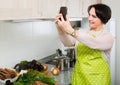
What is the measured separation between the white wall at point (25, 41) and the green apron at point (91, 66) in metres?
0.68

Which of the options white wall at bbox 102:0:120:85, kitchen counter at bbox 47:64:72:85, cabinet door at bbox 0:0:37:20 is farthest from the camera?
white wall at bbox 102:0:120:85

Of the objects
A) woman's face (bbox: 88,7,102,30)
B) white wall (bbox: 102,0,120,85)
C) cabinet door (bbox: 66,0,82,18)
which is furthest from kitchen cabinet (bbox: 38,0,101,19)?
white wall (bbox: 102,0,120,85)

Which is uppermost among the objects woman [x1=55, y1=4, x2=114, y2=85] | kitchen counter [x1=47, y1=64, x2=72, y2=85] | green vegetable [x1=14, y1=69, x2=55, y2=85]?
woman [x1=55, y1=4, x2=114, y2=85]

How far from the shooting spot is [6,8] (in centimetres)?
130

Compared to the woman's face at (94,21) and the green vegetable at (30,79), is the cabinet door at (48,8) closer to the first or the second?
the woman's face at (94,21)

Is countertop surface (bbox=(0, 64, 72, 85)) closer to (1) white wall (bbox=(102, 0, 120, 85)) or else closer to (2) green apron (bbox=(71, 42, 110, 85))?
(2) green apron (bbox=(71, 42, 110, 85))

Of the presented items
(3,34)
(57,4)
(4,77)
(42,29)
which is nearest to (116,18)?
(42,29)

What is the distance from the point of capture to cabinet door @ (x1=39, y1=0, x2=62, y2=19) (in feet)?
5.29

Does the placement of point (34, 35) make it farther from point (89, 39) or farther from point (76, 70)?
point (89, 39)

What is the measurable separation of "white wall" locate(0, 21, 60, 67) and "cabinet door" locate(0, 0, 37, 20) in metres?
0.51

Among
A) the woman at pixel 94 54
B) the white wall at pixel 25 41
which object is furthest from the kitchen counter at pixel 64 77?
the white wall at pixel 25 41

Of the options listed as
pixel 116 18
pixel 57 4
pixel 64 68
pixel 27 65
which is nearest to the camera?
pixel 57 4

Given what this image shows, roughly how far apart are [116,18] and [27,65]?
5.55 feet

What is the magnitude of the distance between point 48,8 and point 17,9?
366mm
